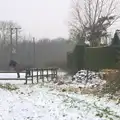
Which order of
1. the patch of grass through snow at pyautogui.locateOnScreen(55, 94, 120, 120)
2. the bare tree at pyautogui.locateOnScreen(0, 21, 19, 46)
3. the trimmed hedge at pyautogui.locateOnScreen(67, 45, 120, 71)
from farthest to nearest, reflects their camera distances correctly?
the bare tree at pyautogui.locateOnScreen(0, 21, 19, 46) → the trimmed hedge at pyautogui.locateOnScreen(67, 45, 120, 71) → the patch of grass through snow at pyautogui.locateOnScreen(55, 94, 120, 120)

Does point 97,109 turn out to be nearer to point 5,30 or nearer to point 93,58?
point 93,58

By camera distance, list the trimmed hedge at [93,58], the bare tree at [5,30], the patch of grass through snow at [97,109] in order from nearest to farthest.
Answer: the patch of grass through snow at [97,109] < the trimmed hedge at [93,58] < the bare tree at [5,30]

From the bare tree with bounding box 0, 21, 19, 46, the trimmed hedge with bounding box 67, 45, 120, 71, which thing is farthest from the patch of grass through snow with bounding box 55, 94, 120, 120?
the bare tree with bounding box 0, 21, 19, 46

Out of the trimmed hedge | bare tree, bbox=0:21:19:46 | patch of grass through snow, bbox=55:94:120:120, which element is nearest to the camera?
patch of grass through snow, bbox=55:94:120:120

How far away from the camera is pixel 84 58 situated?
3175 cm

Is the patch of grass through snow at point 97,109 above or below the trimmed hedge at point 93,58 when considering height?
below

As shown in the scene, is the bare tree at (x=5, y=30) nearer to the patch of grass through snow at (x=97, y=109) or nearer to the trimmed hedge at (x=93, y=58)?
the trimmed hedge at (x=93, y=58)

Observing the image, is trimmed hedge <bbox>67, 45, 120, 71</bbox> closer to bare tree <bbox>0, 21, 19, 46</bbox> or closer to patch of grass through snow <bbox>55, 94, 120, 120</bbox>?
patch of grass through snow <bbox>55, 94, 120, 120</bbox>

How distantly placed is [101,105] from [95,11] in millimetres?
43192

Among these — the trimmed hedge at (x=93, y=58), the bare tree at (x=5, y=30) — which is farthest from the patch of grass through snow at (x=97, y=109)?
the bare tree at (x=5, y=30)

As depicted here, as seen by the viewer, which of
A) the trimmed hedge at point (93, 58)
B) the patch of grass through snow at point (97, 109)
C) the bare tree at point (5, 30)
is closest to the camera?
the patch of grass through snow at point (97, 109)

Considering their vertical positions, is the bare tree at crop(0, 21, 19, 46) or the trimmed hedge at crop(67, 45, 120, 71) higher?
the bare tree at crop(0, 21, 19, 46)

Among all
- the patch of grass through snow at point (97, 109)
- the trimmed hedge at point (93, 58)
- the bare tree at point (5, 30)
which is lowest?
the patch of grass through snow at point (97, 109)

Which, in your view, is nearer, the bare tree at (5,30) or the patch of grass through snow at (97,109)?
the patch of grass through snow at (97,109)
